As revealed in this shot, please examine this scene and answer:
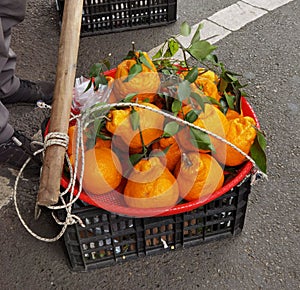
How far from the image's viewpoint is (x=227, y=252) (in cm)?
197

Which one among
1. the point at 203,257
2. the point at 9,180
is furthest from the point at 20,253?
the point at 203,257

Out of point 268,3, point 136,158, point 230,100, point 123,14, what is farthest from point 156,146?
point 268,3

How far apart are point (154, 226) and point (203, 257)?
30 cm

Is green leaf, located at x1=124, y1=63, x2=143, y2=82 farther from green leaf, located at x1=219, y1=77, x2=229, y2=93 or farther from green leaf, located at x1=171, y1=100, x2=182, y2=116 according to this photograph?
green leaf, located at x1=219, y1=77, x2=229, y2=93

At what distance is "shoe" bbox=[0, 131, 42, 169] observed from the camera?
86.7 inches

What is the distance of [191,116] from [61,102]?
1.34 ft

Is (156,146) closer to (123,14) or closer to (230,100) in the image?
(230,100)

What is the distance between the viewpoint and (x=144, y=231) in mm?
1792

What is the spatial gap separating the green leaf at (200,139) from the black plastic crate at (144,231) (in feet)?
0.73

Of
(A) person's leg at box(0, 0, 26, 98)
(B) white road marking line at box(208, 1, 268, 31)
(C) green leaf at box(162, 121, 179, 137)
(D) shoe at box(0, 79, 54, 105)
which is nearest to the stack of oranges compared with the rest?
(C) green leaf at box(162, 121, 179, 137)

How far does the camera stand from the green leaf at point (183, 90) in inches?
63.4

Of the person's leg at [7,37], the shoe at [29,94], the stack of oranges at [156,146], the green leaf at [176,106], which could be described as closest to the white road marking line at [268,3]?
the shoe at [29,94]

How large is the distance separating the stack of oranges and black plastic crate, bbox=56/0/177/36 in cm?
132

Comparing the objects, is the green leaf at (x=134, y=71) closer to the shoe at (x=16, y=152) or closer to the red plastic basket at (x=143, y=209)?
the red plastic basket at (x=143, y=209)
